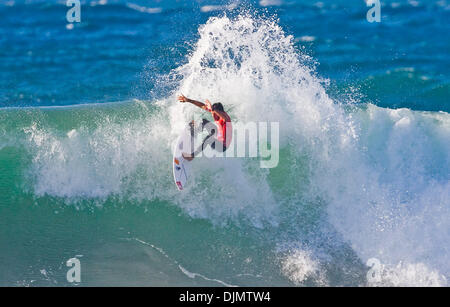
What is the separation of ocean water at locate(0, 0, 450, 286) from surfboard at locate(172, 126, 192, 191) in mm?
366

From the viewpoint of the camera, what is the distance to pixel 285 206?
39.1 ft

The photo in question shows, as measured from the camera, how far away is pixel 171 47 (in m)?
15.3

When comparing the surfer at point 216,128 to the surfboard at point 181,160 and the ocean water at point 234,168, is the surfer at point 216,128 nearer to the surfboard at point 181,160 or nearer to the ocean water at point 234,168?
the surfboard at point 181,160

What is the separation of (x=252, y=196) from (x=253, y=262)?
1408mm

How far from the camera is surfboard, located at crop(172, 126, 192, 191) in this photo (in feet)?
38.6

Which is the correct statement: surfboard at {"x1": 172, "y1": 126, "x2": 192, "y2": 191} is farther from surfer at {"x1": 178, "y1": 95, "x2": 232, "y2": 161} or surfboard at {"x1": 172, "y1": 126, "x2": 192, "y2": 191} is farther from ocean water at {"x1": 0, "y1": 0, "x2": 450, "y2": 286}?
ocean water at {"x1": 0, "y1": 0, "x2": 450, "y2": 286}

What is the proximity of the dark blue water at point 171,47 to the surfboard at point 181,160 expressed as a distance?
99.9 inches

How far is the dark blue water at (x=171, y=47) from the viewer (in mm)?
14695

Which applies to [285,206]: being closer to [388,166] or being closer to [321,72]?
[388,166]

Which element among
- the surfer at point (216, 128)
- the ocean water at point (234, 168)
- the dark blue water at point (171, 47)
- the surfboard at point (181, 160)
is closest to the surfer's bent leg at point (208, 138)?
the surfer at point (216, 128)

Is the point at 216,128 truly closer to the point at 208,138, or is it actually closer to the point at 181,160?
the point at 208,138

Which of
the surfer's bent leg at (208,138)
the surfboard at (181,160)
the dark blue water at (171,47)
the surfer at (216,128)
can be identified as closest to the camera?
the surfer at (216,128)

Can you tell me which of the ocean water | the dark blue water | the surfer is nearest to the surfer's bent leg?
the surfer

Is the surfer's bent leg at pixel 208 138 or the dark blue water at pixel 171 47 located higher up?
the dark blue water at pixel 171 47
